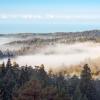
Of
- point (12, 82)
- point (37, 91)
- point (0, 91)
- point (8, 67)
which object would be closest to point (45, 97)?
point (37, 91)

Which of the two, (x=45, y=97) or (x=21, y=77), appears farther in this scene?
A: (x=21, y=77)

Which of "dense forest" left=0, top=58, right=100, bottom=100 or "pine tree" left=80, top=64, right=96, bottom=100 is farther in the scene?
"pine tree" left=80, top=64, right=96, bottom=100

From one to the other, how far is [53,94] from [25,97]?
12.1ft

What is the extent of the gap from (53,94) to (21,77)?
134 ft

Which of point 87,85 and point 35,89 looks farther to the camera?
point 87,85

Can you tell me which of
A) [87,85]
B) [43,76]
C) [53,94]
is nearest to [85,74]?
[87,85]

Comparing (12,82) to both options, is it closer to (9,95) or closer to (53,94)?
(9,95)

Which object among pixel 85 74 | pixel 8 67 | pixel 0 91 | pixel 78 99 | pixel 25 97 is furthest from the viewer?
pixel 8 67

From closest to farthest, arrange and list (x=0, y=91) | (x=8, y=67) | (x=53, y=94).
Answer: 1. (x=53, y=94)
2. (x=0, y=91)
3. (x=8, y=67)

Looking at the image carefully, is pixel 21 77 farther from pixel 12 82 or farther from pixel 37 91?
pixel 37 91

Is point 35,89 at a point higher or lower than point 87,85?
higher

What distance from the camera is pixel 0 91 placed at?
5741 cm

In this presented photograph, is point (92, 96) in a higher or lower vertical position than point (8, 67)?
lower

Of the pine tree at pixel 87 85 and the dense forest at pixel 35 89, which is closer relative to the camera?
the dense forest at pixel 35 89
